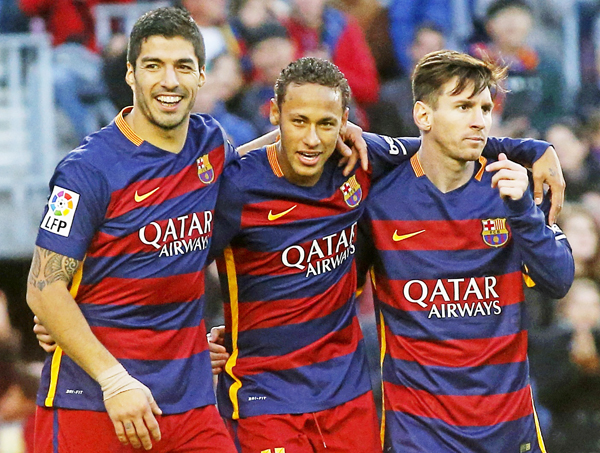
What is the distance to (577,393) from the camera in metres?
7.74

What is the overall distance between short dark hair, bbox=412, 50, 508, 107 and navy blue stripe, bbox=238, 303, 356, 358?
39.3 inches

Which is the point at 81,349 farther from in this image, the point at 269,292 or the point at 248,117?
the point at 248,117

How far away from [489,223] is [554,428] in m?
4.35

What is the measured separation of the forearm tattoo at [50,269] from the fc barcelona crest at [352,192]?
3.75 feet

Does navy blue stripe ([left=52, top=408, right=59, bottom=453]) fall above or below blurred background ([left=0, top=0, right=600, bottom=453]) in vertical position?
→ below

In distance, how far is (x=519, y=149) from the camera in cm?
414

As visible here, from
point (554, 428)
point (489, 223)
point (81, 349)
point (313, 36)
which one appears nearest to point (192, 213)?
point (81, 349)

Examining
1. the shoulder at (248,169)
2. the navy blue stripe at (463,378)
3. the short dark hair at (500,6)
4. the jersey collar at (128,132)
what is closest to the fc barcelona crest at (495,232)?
the navy blue stripe at (463,378)

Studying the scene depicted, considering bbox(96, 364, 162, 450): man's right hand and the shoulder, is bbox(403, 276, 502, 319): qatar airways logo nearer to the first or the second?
the shoulder

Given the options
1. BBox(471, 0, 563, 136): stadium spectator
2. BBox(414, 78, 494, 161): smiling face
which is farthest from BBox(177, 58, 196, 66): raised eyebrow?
BBox(471, 0, 563, 136): stadium spectator

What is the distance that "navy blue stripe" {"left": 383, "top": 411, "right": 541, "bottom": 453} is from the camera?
12.3 ft

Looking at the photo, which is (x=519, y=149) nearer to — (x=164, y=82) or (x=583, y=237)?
(x=164, y=82)

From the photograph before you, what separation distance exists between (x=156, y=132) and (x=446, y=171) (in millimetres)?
1185

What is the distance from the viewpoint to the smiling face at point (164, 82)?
3.56 metres
